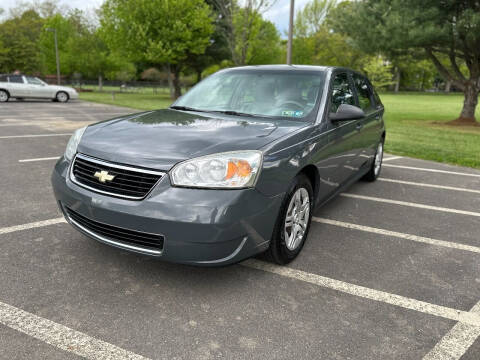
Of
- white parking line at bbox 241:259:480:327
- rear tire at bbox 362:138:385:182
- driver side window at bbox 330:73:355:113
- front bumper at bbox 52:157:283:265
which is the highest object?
driver side window at bbox 330:73:355:113

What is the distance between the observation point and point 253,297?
271 centimetres

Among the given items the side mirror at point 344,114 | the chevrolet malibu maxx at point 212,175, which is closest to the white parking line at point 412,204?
the chevrolet malibu maxx at point 212,175

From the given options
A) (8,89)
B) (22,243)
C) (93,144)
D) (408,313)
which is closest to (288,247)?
(408,313)

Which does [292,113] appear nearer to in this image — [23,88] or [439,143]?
[439,143]

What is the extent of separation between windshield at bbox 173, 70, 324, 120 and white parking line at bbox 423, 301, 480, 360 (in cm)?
201

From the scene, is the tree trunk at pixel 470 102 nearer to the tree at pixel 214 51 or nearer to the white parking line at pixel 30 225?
the white parking line at pixel 30 225

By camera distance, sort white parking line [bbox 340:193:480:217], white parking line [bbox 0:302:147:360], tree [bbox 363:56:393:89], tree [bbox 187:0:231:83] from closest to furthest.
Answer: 1. white parking line [bbox 0:302:147:360]
2. white parking line [bbox 340:193:480:217]
3. tree [bbox 187:0:231:83]
4. tree [bbox 363:56:393:89]

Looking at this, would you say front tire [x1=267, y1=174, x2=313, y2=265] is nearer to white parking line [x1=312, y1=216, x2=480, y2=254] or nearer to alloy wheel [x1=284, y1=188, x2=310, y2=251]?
alloy wheel [x1=284, y1=188, x2=310, y2=251]

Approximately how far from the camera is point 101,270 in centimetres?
298

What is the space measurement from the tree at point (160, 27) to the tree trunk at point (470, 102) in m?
16.5

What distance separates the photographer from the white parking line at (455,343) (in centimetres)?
220

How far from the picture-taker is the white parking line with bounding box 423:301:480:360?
2199mm

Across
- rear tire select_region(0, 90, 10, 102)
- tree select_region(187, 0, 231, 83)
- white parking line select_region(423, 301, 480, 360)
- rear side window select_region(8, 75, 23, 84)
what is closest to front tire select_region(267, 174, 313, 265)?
white parking line select_region(423, 301, 480, 360)

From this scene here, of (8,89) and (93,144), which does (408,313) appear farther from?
(8,89)
